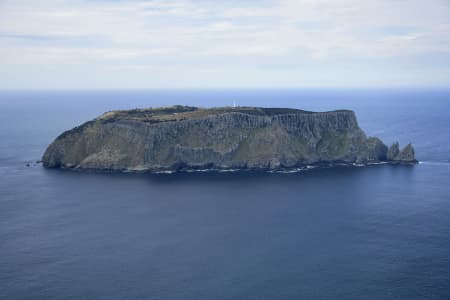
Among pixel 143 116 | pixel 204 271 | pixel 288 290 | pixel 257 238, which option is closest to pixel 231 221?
pixel 257 238

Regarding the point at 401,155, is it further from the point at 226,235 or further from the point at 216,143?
the point at 226,235

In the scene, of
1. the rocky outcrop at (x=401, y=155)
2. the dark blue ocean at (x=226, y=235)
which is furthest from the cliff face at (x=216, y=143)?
the dark blue ocean at (x=226, y=235)

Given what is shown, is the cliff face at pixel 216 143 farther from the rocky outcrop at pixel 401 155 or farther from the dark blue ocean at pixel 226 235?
the dark blue ocean at pixel 226 235

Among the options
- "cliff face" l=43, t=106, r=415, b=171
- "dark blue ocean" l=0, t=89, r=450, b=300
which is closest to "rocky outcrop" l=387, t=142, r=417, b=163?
"cliff face" l=43, t=106, r=415, b=171

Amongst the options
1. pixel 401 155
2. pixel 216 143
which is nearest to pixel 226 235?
pixel 216 143

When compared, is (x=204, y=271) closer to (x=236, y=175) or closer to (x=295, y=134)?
(x=236, y=175)

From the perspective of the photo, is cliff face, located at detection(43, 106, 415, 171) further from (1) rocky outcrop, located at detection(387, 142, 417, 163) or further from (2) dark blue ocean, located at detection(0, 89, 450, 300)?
(2) dark blue ocean, located at detection(0, 89, 450, 300)
